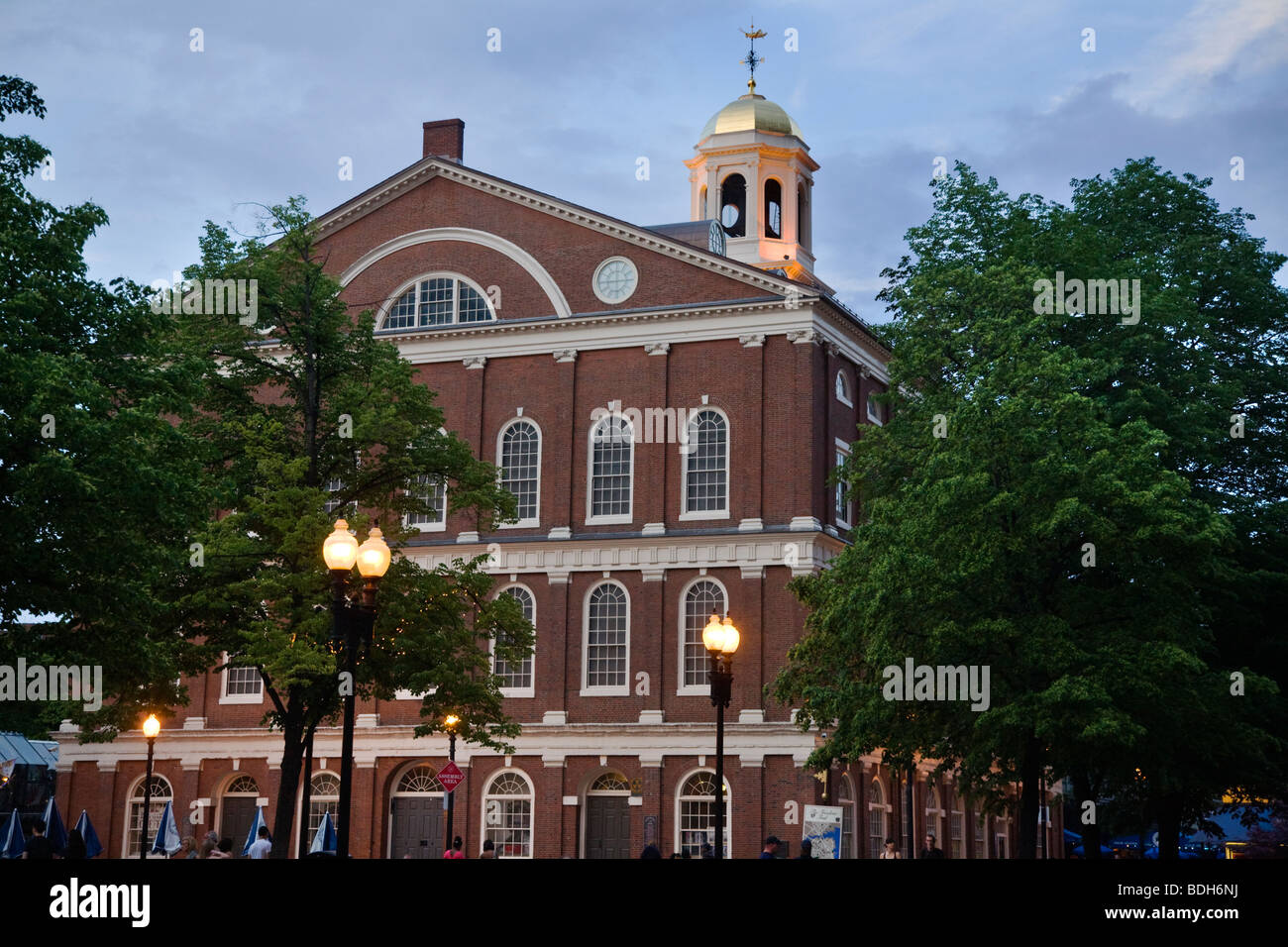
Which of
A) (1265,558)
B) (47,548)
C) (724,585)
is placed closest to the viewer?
(47,548)

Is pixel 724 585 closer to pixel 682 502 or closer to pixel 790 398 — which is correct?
pixel 682 502

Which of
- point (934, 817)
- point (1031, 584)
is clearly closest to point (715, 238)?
point (934, 817)

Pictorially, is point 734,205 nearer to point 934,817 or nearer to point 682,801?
point 934,817

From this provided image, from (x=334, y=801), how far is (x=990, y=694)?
81.9 ft

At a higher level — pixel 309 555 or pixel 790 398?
pixel 790 398

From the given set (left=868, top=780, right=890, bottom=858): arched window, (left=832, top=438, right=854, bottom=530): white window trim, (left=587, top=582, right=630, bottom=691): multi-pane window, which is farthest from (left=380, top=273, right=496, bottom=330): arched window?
(left=868, top=780, right=890, bottom=858): arched window

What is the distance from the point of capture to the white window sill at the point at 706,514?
4831 cm

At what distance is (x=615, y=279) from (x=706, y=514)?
8.45m

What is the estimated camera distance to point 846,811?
47562 mm

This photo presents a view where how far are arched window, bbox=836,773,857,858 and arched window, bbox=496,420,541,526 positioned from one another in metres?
12.6

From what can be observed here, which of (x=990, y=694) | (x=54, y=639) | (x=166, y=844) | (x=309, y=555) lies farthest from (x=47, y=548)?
(x=990, y=694)

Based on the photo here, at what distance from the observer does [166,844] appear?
38688mm

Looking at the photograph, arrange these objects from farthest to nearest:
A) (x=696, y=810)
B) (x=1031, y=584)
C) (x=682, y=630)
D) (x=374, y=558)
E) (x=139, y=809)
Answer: (x=139, y=809) → (x=682, y=630) → (x=696, y=810) → (x=1031, y=584) → (x=374, y=558)
